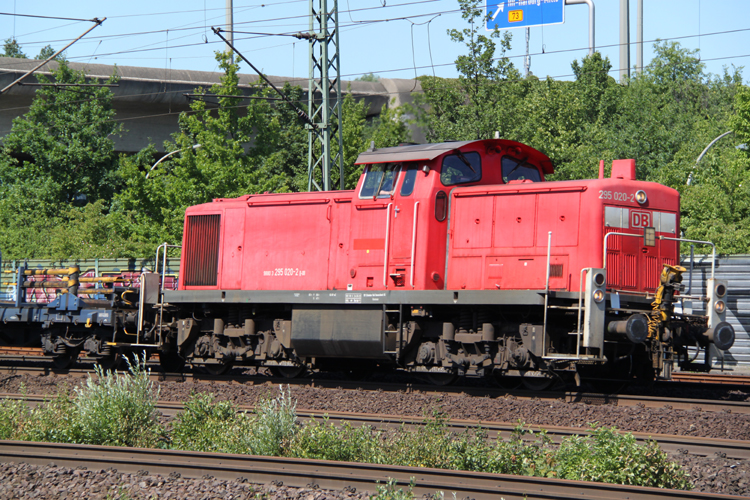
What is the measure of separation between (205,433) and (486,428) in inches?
129

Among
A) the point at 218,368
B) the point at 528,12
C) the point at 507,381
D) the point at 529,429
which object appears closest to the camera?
the point at 529,429

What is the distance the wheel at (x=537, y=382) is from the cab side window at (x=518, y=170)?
126 inches

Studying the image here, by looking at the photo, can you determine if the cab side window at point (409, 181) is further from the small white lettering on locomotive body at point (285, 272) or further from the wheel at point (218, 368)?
the wheel at point (218, 368)

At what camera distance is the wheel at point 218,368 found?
47.8 ft

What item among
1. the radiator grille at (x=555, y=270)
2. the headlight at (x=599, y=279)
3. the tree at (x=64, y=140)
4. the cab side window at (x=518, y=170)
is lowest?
the headlight at (x=599, y=279)

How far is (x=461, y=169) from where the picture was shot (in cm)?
1201

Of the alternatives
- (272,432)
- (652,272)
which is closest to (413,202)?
(652,272)

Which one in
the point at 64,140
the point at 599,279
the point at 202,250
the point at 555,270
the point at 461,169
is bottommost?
the point at 599,279

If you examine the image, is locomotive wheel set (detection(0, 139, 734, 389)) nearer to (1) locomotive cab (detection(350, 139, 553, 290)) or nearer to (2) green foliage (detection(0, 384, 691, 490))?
(1) locomotive cab (detection(350, 139, 553, 290))

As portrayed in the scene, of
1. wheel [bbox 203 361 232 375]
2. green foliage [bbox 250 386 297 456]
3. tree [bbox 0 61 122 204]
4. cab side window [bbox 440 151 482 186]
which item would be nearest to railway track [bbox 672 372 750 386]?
cab side window [bbox 440 151 482 186]

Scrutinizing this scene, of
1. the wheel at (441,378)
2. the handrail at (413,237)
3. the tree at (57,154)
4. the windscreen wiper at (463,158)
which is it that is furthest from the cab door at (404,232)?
the tree at (57,154)

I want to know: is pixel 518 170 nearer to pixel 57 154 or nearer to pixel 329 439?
pixel 329 439

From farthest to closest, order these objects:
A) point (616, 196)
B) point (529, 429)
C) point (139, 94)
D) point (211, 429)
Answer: point (139, 94) < point (616, 196) < point (211, 429) < point (529, 429)

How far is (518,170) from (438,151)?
1.59 metres
